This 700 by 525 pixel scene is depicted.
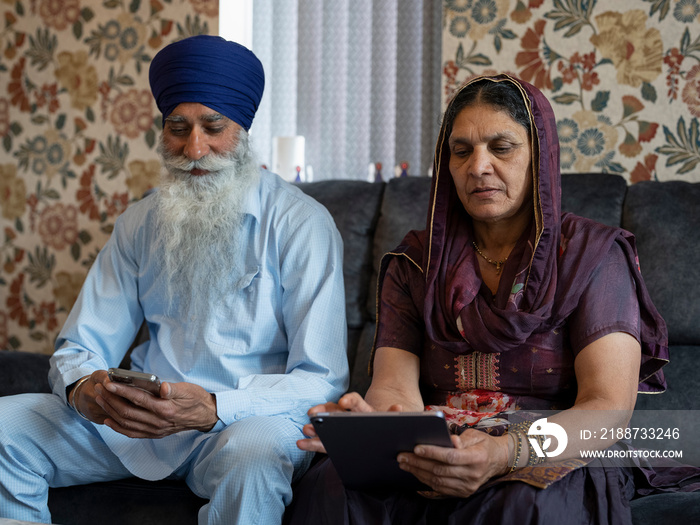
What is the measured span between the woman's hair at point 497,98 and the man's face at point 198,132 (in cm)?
69

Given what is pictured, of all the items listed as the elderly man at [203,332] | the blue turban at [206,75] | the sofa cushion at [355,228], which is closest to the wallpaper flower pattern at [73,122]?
the sofa cushion at [355,228]

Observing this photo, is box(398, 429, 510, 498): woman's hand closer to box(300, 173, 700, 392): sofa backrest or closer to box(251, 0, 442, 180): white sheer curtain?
box(300, 173, 700, 392): sofa backrest

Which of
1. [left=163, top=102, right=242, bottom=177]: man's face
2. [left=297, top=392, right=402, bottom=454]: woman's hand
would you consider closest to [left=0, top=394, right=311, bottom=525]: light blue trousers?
[left=297, top=392, right=402, bottom=454]: woman's hand

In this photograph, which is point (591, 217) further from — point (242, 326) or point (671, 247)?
point (242, 326)

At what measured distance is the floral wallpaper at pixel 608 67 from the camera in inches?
105

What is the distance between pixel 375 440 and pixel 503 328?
0.45 m

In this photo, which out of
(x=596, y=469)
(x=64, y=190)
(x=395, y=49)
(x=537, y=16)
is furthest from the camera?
(x=64, y=190)

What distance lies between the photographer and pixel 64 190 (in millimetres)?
3506

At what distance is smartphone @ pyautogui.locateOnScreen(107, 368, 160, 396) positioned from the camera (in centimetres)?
153

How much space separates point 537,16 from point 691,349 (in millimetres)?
1454

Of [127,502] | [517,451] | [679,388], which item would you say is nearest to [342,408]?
[517,451]

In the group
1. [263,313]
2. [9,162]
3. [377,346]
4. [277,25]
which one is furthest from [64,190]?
[377,346]

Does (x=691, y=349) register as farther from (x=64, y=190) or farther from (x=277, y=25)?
(x=64, y=190)

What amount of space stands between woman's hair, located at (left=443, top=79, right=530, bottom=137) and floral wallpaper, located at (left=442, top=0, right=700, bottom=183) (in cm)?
116
